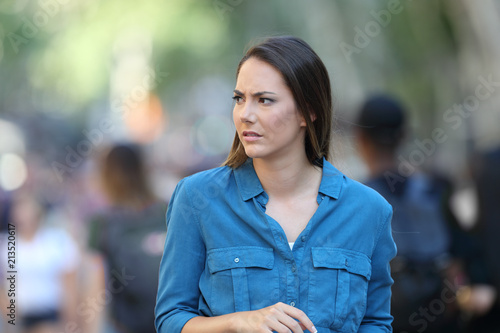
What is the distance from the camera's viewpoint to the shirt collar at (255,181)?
6.71 ft

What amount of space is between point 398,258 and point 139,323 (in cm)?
149

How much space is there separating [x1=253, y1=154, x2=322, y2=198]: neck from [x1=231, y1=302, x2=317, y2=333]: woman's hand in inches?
15.7

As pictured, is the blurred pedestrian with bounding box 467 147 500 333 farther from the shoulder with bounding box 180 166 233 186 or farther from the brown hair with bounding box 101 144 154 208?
the shoulder with bounding box 180 166 233 186

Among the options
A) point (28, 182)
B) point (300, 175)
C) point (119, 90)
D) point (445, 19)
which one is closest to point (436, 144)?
point (445, 19)

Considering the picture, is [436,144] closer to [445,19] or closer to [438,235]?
[445,19]

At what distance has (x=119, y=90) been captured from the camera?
874 cm

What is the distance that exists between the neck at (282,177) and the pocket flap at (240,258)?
201 millimetres

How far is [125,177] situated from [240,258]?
2695 mm

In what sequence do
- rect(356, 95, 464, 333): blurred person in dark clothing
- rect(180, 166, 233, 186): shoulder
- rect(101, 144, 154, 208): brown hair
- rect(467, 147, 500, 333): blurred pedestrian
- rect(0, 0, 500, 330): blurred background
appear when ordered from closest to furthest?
rect(180, 166, 233, 186): shoulder
rect(356, 95, 464, 333): blurred person in dark clothing
rect(467, 147, 500, 333): blurred pedestrian
rect(101, 144, 154, 208): brown hair
rect(0, 0, 500, 330): blurred background

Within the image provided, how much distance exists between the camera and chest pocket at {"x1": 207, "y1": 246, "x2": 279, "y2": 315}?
193 centimetres

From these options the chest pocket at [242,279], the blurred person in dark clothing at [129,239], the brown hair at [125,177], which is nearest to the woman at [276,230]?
the chest pocket at [242,279]

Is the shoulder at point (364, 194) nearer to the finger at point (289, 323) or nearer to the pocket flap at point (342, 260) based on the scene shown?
the pocket flap at point (342, 260)

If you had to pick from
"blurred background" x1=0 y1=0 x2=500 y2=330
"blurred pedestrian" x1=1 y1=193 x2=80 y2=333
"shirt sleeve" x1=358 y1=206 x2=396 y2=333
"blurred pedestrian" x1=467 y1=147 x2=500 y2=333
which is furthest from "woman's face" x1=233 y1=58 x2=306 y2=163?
"blurred background" x1=0 y1=0 x2=500 y2=330

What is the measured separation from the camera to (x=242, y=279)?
1.94m
